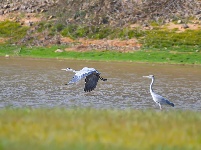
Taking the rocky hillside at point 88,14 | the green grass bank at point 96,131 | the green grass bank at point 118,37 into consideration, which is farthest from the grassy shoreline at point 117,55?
the green grass bank at point 96,131

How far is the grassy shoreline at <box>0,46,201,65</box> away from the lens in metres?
31.6

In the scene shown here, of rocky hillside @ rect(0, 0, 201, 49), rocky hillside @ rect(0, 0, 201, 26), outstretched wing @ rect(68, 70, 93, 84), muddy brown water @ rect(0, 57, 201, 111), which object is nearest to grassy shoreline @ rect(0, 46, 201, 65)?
muddy brown water @ rect(0, 57, 201, 111)

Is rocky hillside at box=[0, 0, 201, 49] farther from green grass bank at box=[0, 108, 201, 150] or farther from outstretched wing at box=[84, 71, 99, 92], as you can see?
green grass bank at box=[0, 108, 201, 150]

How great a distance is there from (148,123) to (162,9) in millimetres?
35303

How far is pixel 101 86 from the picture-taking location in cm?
2200

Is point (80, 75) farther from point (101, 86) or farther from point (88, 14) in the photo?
point (88, 14)

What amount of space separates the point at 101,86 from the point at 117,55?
11.6m

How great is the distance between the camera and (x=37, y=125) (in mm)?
8766

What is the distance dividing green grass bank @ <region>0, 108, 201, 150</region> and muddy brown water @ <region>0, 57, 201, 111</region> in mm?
5034

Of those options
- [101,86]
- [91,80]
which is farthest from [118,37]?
[91,80]

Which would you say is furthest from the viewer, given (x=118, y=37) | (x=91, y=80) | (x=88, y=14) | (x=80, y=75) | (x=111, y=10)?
(x=111, y=10)

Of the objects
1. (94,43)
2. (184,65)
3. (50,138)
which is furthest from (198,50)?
(50,138)

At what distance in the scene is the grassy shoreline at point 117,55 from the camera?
A: 104 ft

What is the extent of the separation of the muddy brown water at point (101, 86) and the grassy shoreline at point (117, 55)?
1380 mm
